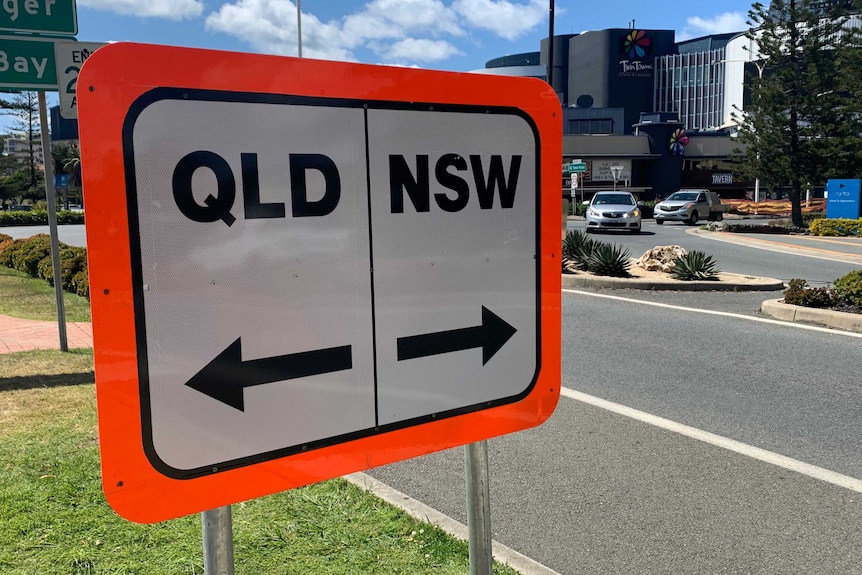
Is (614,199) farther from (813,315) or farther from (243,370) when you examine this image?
(243,370)

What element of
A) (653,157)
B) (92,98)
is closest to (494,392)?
(92,98)

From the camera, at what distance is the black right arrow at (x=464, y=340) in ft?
5.28

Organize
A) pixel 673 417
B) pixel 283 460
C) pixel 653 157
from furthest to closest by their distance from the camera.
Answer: pixel 653 157 → pixel 673 417 → pixel 283 460

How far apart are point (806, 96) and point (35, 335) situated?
1288 inches

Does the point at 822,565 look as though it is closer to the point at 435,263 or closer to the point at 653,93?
the point at 435,263

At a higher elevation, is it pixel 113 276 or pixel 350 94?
pixel 350 94

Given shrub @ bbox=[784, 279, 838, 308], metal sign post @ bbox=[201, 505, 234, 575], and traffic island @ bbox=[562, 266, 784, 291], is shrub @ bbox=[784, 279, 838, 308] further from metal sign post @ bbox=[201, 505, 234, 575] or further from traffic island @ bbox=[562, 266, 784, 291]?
metal sign post @ bbox=[201, 505, 234, 575]

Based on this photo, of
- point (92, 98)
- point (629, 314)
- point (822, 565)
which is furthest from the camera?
point (629, 314)

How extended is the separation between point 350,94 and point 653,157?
53.4 metres

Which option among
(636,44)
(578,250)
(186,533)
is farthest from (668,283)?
(636,44)

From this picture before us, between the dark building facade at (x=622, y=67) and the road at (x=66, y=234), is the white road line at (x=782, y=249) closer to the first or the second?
the road at (x=66, y=234)

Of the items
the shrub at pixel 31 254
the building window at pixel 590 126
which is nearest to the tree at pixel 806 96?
the shrub at pixel 31 254

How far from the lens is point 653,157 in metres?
51.7

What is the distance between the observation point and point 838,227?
1079 inches
